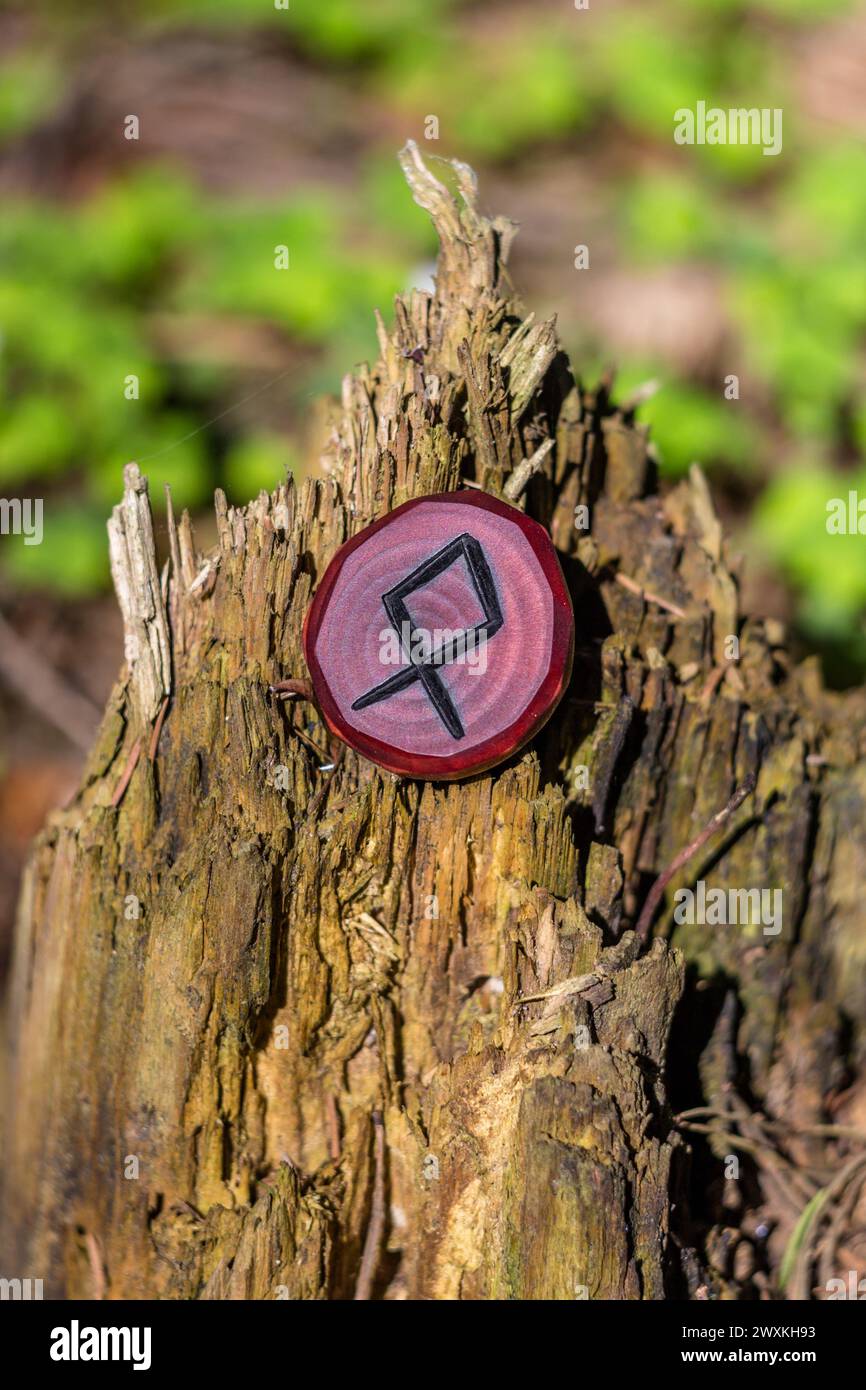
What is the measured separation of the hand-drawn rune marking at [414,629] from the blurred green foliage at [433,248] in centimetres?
248

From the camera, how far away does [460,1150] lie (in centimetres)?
247

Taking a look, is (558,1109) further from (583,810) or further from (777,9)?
(777,9)

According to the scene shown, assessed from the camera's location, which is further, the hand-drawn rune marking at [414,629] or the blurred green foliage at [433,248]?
the blurred green foliage at [433,248]

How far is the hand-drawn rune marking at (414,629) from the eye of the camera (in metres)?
2.39

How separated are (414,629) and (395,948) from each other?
731 millimetres

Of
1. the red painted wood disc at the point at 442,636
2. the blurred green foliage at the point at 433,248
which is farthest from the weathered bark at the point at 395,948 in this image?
the blurred green foliage at the point at 433,248

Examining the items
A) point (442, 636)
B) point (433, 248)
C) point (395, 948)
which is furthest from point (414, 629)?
point (433, 248)

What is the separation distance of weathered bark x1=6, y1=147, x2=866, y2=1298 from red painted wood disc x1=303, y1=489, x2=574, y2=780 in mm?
163

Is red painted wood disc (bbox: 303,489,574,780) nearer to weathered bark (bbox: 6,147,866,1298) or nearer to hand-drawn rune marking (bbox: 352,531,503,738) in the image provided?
hand-drawn rune marking (bbox: 352,531,503,738)

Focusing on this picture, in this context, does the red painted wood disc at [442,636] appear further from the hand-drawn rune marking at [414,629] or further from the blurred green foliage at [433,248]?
the blurred green foliage at [433,248]

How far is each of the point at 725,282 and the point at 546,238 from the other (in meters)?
1.20

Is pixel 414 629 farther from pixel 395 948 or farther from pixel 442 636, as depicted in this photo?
pixel 395 948

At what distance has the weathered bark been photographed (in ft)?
7.82

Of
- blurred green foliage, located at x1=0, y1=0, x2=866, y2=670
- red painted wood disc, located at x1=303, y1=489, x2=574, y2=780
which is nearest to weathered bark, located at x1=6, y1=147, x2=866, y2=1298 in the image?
red painted wood disc, located at x1=303, y1=489, x2=574, y2=780
